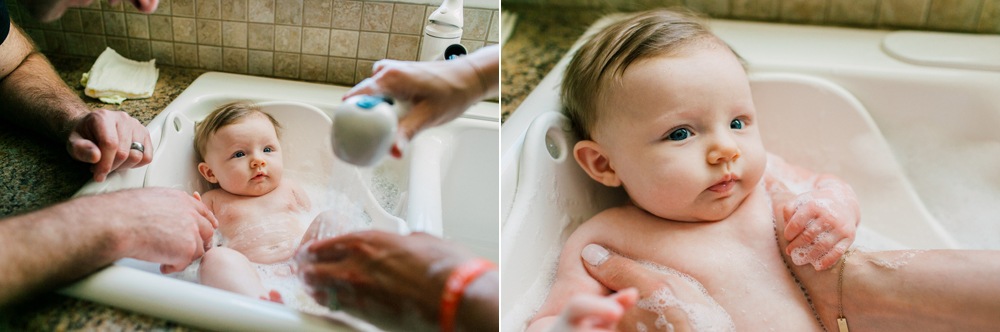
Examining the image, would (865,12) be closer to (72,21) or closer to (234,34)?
(234,34)

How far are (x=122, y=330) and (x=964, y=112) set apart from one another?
127cm

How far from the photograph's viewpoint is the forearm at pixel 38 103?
3.02 feet

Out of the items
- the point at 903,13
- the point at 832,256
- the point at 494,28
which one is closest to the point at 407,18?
the point at 494,28

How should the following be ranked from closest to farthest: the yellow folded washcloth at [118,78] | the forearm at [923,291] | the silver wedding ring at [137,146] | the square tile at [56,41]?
the forearm at [923,291] < the silver wedding ring at [137,146] < the yellow folded washcloth at [118,78] < the square tile at [56,41]

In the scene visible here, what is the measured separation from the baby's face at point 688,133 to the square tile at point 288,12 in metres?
0.68

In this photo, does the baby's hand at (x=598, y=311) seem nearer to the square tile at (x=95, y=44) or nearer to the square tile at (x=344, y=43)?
the square tile at (x=344, y=43)

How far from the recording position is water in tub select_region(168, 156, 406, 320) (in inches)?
24.6

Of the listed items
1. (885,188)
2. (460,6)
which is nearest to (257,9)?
(460,6)

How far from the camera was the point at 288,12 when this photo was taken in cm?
117

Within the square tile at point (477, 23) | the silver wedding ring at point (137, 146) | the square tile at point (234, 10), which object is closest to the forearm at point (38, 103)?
the silver wedding ring at point (137, 146)

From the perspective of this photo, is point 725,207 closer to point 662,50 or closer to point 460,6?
point 662,50

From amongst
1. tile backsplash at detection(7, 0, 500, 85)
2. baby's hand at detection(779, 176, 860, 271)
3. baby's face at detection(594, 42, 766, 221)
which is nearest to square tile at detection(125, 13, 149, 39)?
tile backsplash at detection(7, 0, 500, 85)

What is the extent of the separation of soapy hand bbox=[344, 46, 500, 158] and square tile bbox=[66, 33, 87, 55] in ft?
3.13

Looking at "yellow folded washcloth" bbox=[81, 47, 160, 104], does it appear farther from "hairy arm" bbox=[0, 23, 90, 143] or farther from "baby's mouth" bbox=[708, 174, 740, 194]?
"baby's mouth" bbox=[708, 174, 740, 194]
